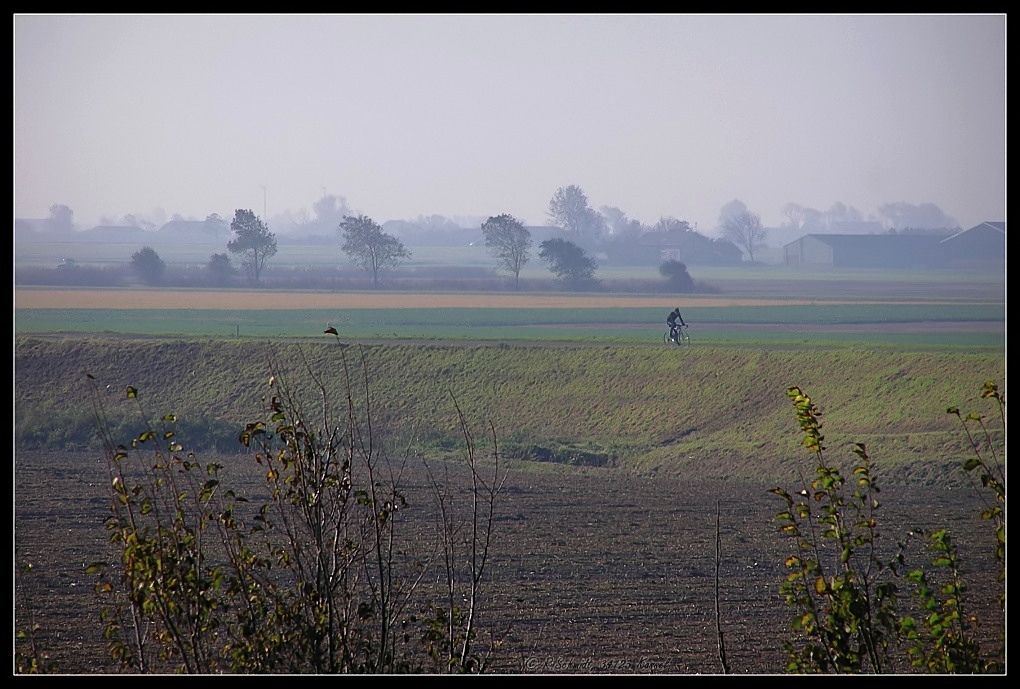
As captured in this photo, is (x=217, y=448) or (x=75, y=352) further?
(x=75, y=352)

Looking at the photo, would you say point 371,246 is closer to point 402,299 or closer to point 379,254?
point 379,254

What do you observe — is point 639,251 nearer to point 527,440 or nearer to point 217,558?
point 527,440

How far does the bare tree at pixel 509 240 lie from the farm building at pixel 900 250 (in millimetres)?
32730

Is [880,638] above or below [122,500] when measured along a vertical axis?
below

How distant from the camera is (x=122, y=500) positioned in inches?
268

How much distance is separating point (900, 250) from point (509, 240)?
1421 inches

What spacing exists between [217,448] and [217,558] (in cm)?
1653

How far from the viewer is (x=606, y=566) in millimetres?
18672

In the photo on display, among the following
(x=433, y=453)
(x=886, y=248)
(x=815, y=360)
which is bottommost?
(x=433, y=453)

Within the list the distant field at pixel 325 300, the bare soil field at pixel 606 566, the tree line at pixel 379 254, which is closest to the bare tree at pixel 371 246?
the tree line at pixel 379 254

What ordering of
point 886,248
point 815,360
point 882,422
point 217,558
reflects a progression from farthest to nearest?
point 886,248 < point 815,360 < point 882,422 < point 217,558

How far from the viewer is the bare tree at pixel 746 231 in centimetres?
10762

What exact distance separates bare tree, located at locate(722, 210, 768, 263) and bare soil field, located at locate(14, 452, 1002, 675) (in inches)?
3218

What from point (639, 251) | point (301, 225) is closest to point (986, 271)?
point (639, 251)
